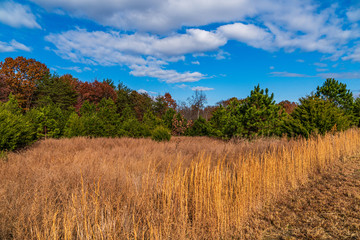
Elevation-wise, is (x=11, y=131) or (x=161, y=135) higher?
(x=11, y=131)

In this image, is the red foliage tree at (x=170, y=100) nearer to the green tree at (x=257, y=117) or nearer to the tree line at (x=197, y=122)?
the tree line at (x=197, y=122)

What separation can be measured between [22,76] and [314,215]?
120 ft

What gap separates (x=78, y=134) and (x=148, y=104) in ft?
61.0

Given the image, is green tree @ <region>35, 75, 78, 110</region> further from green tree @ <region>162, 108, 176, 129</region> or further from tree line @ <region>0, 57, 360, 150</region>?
green tree @ <region>162, 108, 176, 129</region>

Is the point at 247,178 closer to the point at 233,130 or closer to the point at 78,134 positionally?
the point at 233,130

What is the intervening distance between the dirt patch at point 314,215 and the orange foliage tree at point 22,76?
32420 millimetres

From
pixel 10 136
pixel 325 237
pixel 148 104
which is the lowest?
pixel 325 237

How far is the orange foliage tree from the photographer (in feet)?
88.1

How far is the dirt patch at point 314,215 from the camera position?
2921 mm

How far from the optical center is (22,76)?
28.1 metres

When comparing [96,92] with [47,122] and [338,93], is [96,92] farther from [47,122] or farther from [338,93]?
[338,93]

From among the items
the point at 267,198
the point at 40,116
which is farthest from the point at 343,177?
the point at 40,116

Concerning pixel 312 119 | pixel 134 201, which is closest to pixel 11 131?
pixel 134 201

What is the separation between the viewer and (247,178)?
365cm
